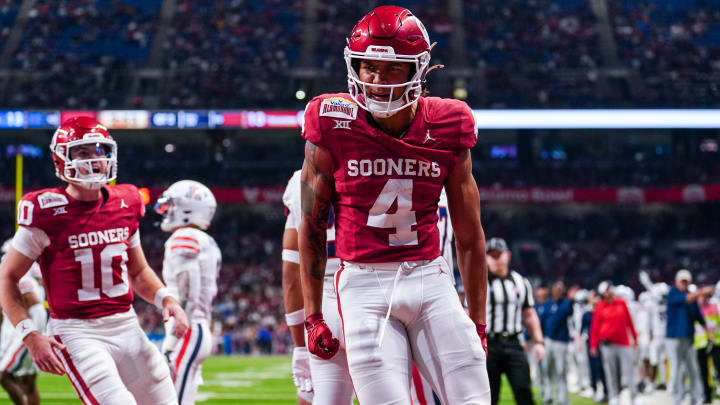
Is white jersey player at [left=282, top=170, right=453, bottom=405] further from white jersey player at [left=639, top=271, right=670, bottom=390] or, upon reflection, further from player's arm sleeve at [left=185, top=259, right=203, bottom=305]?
white jersey player at [left=639, top=271, right=670, bottom=390]

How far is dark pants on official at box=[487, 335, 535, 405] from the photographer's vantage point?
315 inches

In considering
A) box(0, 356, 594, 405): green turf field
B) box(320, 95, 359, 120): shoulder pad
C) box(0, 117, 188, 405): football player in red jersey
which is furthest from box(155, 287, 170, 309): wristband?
box(0, 356, 594, 405): green turf field

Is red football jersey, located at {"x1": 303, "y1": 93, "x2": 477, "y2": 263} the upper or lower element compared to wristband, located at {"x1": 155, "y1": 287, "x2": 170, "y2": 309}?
upper

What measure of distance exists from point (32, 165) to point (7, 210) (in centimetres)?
195

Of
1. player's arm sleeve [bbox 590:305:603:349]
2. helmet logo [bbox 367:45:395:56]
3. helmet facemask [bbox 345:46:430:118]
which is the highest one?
helmet logo [bbox 367:45:395:56]

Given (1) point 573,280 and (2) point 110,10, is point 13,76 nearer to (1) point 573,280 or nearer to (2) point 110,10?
(2) point 110,10

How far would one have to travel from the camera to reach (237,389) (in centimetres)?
1422

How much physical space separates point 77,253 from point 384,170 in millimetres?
1982

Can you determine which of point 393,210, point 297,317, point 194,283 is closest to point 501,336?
point 194,283

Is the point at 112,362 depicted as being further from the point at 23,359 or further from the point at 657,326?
the point at 657,326

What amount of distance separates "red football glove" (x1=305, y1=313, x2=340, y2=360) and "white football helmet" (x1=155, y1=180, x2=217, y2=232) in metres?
3.40

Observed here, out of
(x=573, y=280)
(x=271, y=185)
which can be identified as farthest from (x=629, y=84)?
(x=271, y=185)

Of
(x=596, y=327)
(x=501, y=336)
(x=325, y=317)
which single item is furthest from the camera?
(x=596, y=327)

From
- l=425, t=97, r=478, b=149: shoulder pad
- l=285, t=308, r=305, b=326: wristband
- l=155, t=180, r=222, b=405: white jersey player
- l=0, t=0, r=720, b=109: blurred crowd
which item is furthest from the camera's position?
l=0, t=0, r=720, b=109: blurred crowd
